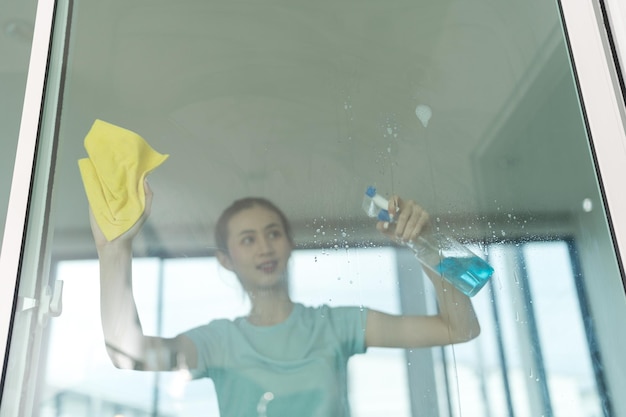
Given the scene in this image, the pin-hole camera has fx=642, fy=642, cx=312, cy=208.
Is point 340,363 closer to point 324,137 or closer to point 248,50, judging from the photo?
point 324,137

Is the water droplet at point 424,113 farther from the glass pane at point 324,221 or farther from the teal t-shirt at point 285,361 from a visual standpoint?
the teal t-shirt at point 285,361

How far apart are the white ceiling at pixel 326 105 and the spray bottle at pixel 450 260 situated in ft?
0.13

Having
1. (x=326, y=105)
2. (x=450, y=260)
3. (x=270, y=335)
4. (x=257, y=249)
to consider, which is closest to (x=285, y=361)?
(x=270, y=335)

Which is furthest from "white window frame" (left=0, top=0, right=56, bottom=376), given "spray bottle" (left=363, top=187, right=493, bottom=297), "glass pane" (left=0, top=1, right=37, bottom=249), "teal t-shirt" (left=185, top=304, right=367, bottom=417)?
"spray bottle" (left=363, top=187, right=493, bottom=297)

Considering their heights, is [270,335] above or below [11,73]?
below

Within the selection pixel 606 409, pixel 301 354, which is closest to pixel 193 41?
pixel 301 354

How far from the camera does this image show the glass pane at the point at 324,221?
799 millimetres

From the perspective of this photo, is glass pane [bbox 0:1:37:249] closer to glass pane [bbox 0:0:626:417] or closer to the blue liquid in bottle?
glass pane [bbox 0:0:626:417]

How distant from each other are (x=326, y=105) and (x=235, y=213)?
0.67 ft

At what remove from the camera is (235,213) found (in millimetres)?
868

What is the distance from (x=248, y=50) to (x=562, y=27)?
463 millimetres

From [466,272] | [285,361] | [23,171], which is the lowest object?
[285,361]

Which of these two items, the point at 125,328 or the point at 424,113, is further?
→ the point at 424,113

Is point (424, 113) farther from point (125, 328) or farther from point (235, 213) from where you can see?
point (125, 328)
